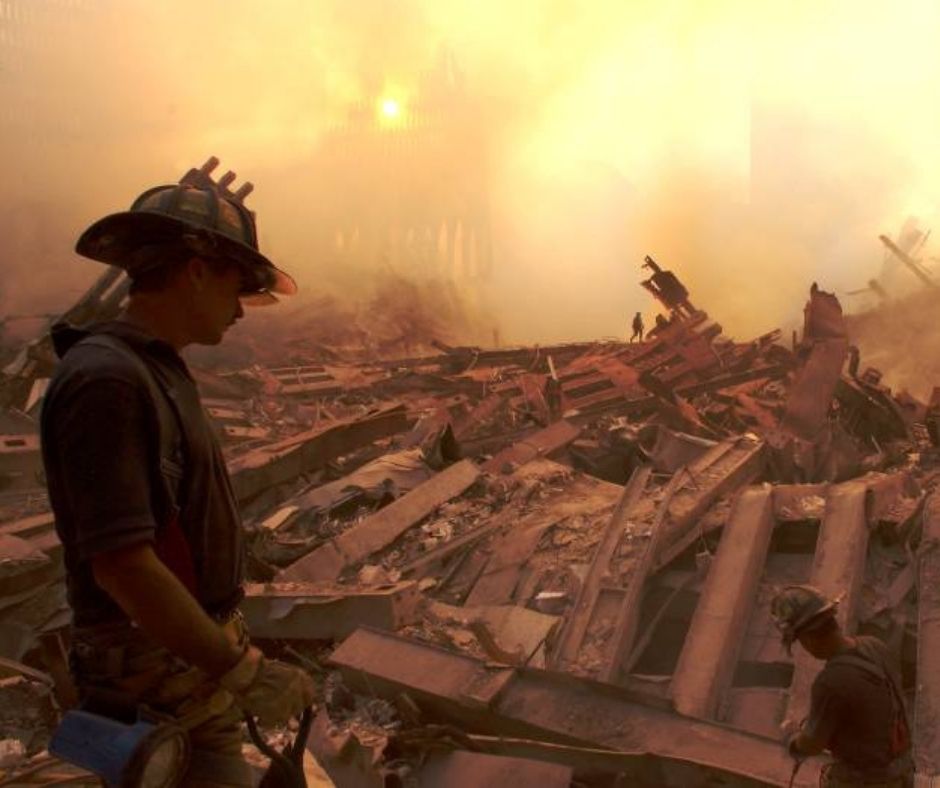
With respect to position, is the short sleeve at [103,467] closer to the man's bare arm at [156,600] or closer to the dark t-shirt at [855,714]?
the man's bare arm at [156,600]

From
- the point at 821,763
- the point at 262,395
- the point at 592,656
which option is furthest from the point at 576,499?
the point at 262,395

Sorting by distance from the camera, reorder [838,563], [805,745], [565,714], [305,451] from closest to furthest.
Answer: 1. [805,745]
2. [565,714]
3. [838,563]
4. [305,451]

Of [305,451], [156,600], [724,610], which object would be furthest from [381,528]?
[156,600]

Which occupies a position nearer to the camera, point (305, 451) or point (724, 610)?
point (724, 610)

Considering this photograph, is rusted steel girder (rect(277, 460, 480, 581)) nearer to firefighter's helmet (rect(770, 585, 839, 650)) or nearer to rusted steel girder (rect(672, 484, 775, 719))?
rusted steel girder (rect(672, 484, 775, 719))

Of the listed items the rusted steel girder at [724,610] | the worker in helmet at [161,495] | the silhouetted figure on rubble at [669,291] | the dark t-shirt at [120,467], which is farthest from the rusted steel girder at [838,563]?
the silhouetted figure on rubble at [669,291]

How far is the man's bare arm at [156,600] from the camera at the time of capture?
1.52 metres

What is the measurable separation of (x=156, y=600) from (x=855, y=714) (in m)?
2.15

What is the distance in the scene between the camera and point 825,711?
2.66 m

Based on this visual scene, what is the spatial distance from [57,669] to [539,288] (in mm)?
20130

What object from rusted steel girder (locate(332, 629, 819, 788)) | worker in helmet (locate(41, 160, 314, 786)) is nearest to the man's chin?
worker in helmet (locate(41, 160, 314, 786))

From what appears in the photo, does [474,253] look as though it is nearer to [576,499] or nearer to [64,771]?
[576,499]

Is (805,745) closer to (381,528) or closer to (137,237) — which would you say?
(137,237)

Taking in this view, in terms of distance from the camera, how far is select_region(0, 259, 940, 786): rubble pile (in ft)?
11.3
